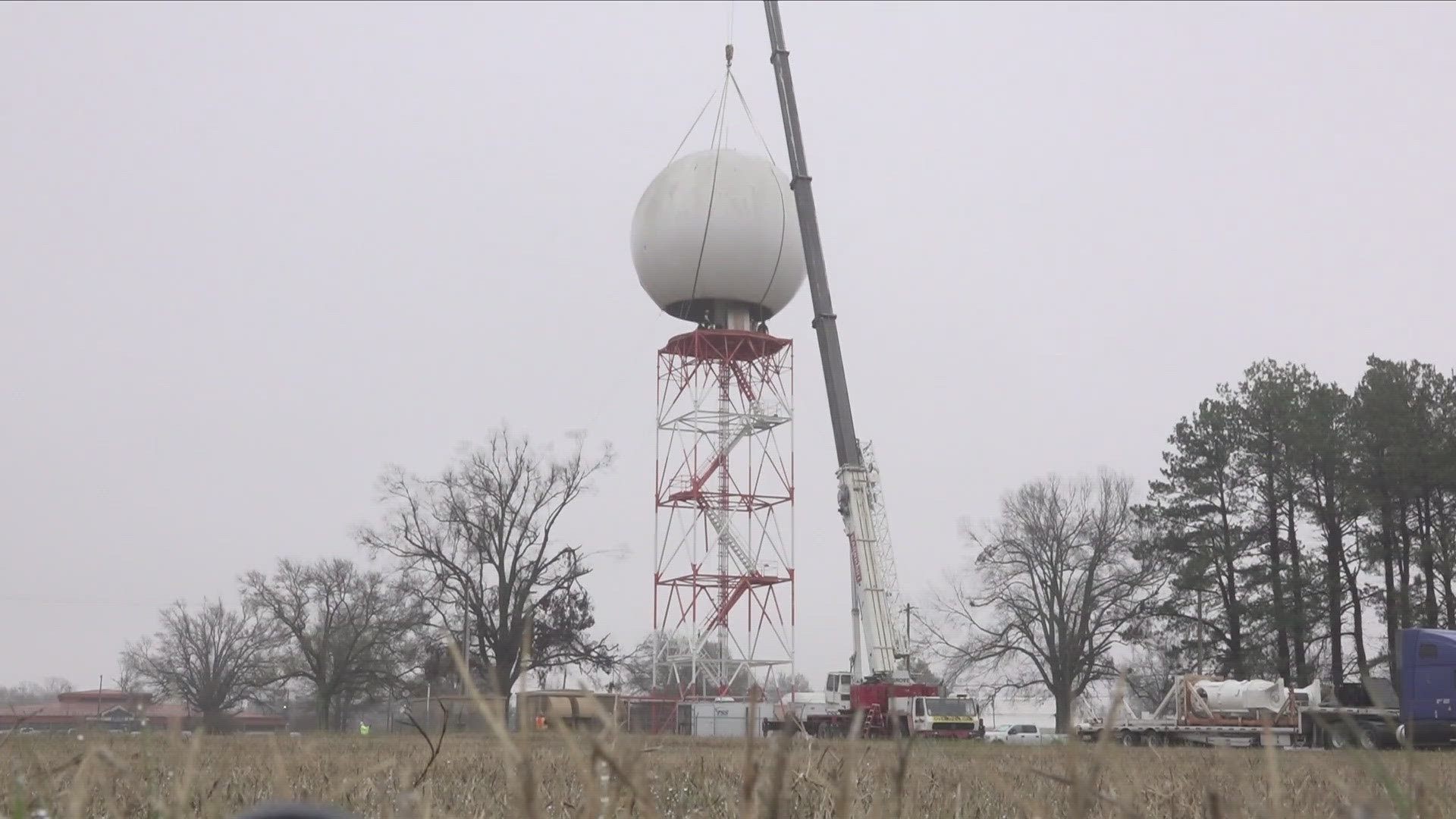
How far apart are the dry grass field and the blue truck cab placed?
22176 mm

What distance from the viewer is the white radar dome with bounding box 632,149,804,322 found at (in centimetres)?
3719

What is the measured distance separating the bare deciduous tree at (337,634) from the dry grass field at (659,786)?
48945 mm

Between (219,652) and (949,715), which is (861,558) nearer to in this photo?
(949,715)

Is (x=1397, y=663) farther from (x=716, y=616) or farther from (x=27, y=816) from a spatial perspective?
(x=27, y=816)

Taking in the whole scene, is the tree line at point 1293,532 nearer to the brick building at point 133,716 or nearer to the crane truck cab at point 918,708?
the crane truck cab at point 918,708

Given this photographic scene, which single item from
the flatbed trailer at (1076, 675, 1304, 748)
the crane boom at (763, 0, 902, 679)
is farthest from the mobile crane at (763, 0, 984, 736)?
the flatbed trailer at (1076, 675, 1304, 748)

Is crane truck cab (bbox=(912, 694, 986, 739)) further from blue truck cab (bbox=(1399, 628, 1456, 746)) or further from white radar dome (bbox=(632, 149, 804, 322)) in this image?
white radar dome (bbox=(632, 149, 804, 322))

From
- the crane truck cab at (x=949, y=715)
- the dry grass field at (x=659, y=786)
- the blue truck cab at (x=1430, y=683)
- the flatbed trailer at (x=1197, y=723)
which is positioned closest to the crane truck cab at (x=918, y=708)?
the crane truck cab at (x=949, y=715)

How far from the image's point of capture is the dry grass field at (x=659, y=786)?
116 cm

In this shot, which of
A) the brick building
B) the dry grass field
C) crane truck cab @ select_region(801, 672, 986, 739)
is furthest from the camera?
crane truck cab @ select_region(801, 672, 986, 739)

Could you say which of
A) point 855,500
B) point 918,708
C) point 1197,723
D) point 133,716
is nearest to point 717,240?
point 855,500

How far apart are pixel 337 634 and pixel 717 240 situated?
2890 cm

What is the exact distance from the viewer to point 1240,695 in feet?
95.7

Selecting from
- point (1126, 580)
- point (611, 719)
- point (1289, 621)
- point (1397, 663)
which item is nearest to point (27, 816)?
point (611, 719)
